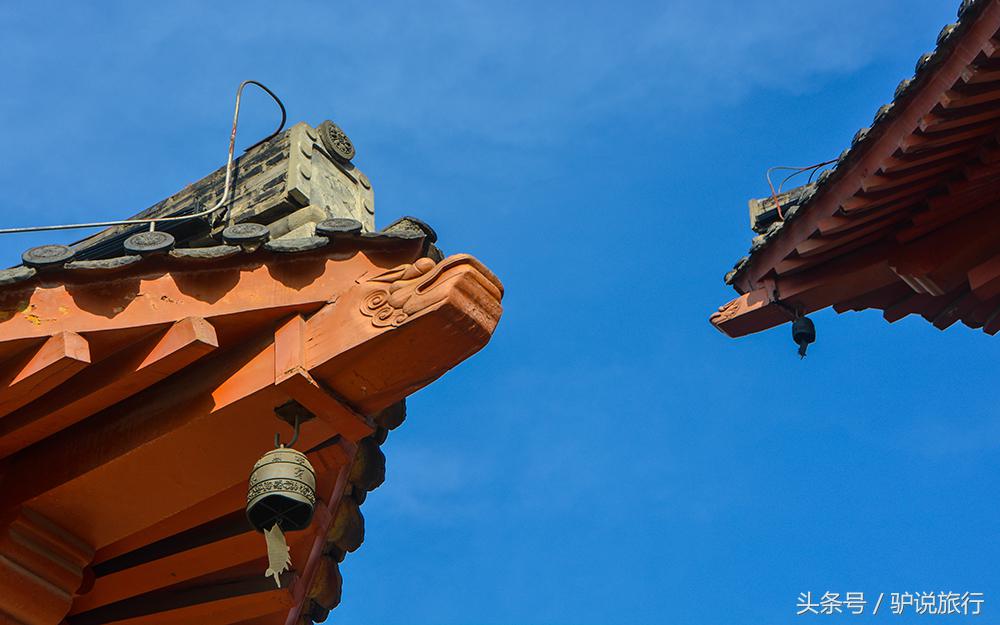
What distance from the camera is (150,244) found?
21.8 feet

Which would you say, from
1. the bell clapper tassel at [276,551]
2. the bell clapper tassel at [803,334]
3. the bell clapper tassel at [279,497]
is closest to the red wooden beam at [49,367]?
the bell clapper tassel at [279,497]

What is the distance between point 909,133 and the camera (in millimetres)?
9406

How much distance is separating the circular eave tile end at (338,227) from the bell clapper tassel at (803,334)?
4.94 metres

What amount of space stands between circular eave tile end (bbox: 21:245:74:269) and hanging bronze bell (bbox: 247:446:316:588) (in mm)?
1209

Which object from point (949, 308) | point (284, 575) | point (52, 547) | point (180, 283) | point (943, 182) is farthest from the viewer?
point (949, 308)

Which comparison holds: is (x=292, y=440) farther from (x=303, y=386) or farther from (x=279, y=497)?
(x=279, y=497)

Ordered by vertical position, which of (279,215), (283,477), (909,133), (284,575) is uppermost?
(909,133)

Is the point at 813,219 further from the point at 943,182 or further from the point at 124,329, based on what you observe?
the point at 124,329

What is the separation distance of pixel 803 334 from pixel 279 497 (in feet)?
18.4

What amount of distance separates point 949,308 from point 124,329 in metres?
6.86

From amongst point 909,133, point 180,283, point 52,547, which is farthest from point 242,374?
point 909,133

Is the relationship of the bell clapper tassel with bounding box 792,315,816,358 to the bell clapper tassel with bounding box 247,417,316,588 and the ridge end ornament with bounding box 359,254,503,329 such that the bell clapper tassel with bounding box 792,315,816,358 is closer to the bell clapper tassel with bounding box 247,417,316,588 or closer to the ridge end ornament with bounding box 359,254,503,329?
the ridge end ornament with bounding box 359,254,503,329

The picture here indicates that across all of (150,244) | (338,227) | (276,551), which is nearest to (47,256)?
(150,244)

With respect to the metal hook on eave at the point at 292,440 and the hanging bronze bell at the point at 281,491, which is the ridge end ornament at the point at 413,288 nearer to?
the metal hook on eave at the point at 292,440
